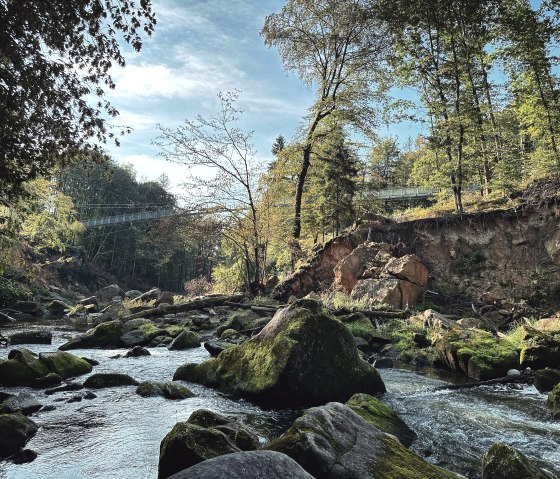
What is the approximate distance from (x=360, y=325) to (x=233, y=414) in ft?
25.1

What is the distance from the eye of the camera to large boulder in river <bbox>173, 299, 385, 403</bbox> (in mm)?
6168

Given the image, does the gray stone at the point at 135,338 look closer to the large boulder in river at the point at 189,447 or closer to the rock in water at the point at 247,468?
the large boulder in river at the point at 189,447

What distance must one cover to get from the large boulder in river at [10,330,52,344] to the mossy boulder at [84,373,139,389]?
6124 mm

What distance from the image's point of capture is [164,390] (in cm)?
663

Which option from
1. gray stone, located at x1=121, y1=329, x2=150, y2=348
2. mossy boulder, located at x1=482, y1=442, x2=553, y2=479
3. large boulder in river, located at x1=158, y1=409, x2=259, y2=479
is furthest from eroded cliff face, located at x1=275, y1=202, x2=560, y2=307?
large boulder in river, located at x1=158, y1=409, x2=259, y2=479

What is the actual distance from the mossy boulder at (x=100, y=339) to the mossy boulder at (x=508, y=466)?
35.4ft

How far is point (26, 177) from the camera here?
6352 millimetres

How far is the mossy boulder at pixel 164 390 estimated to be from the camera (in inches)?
255

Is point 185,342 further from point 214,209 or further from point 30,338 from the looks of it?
point 214,209

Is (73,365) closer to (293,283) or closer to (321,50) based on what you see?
(293,283)

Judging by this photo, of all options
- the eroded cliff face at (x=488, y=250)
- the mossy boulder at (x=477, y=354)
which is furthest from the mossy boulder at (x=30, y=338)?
the eroded cliff face at (x=488, y=250)

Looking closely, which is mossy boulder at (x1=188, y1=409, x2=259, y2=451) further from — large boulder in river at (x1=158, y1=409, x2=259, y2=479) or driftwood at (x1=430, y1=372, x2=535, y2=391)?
driftwood at (x1=430, y1=372, x2=535, y2=391)

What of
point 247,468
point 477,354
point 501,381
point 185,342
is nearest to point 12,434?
point 247,468

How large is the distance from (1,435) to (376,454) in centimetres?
384
